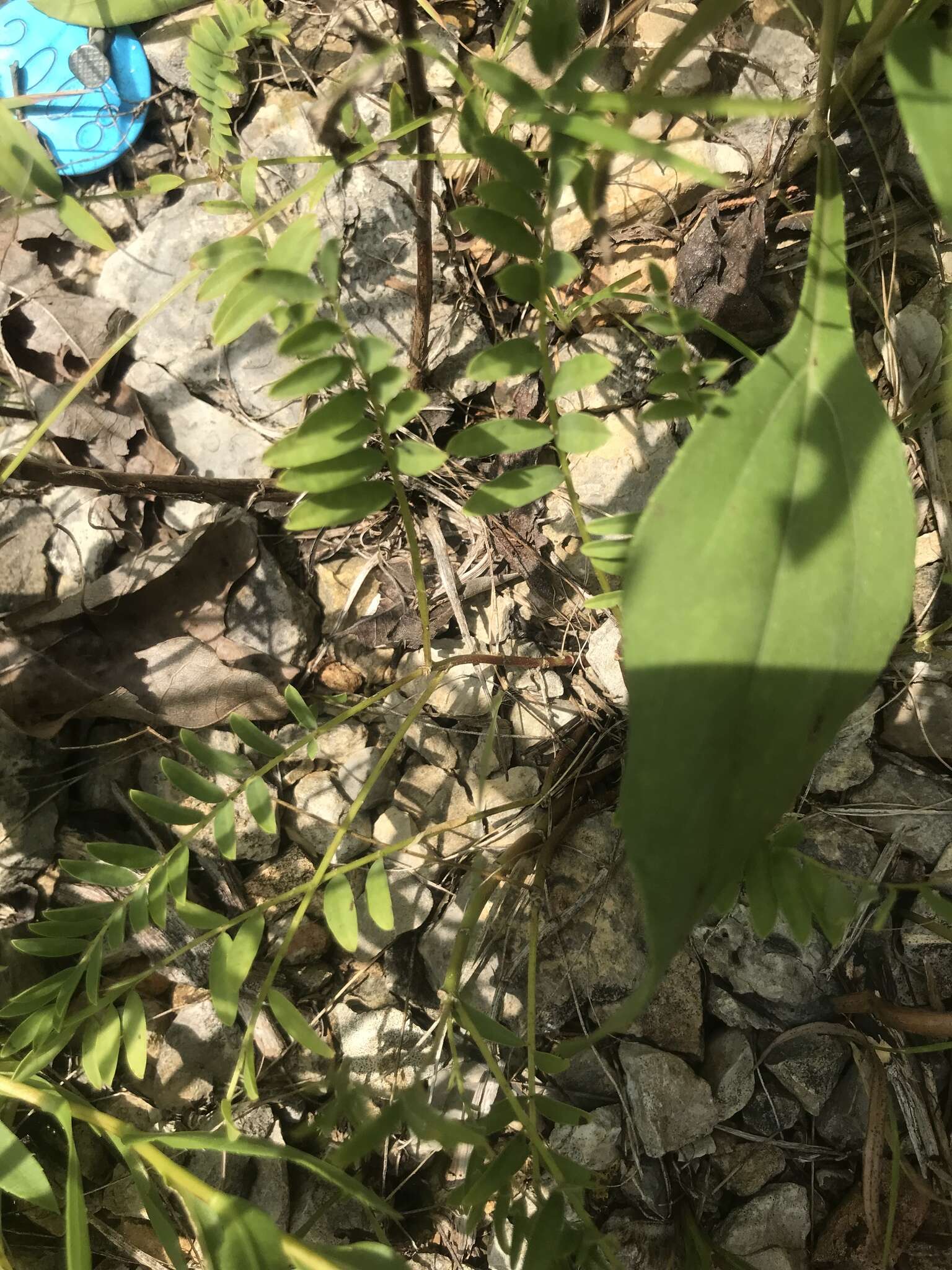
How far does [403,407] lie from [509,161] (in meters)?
0.23

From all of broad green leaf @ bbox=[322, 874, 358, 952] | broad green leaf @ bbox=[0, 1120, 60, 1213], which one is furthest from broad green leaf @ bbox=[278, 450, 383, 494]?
broad green leaf @ bbox=[0, 1120, 60, 1213]

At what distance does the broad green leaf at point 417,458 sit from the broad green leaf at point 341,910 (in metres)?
0.48

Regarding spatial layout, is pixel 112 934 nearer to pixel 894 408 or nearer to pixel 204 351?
pixel 204 351

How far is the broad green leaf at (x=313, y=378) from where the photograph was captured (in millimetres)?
771

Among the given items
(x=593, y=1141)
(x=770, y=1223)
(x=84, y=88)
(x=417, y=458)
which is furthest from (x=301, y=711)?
(x=84, y=88)

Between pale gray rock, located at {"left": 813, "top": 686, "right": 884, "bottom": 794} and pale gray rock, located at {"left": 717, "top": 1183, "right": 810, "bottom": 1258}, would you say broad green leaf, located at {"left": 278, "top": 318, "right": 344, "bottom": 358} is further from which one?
pale gray rock, located at {"left": 717, "top": 1183, "right": 810, "bottom": 1258}

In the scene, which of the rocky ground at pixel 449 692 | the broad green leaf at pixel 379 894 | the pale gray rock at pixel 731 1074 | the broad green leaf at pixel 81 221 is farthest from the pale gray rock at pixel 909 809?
the broad green leaf at pixel 81 221

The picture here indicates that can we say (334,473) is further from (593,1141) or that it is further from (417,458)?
(593,1141)

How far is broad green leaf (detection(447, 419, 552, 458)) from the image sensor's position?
2.77 feet

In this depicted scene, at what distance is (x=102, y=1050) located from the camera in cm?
102

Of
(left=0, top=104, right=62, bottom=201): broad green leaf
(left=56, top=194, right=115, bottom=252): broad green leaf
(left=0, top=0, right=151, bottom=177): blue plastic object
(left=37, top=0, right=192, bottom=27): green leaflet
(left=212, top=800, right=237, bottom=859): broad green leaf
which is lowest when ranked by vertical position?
(left=212, top=800, right=237, bottom=859): broad green leaf

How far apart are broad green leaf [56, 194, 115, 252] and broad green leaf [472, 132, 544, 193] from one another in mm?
385

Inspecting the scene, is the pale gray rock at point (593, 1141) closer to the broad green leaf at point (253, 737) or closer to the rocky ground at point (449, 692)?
the rocky ground at point (449, 692)

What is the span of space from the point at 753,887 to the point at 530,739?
46 centimetres
